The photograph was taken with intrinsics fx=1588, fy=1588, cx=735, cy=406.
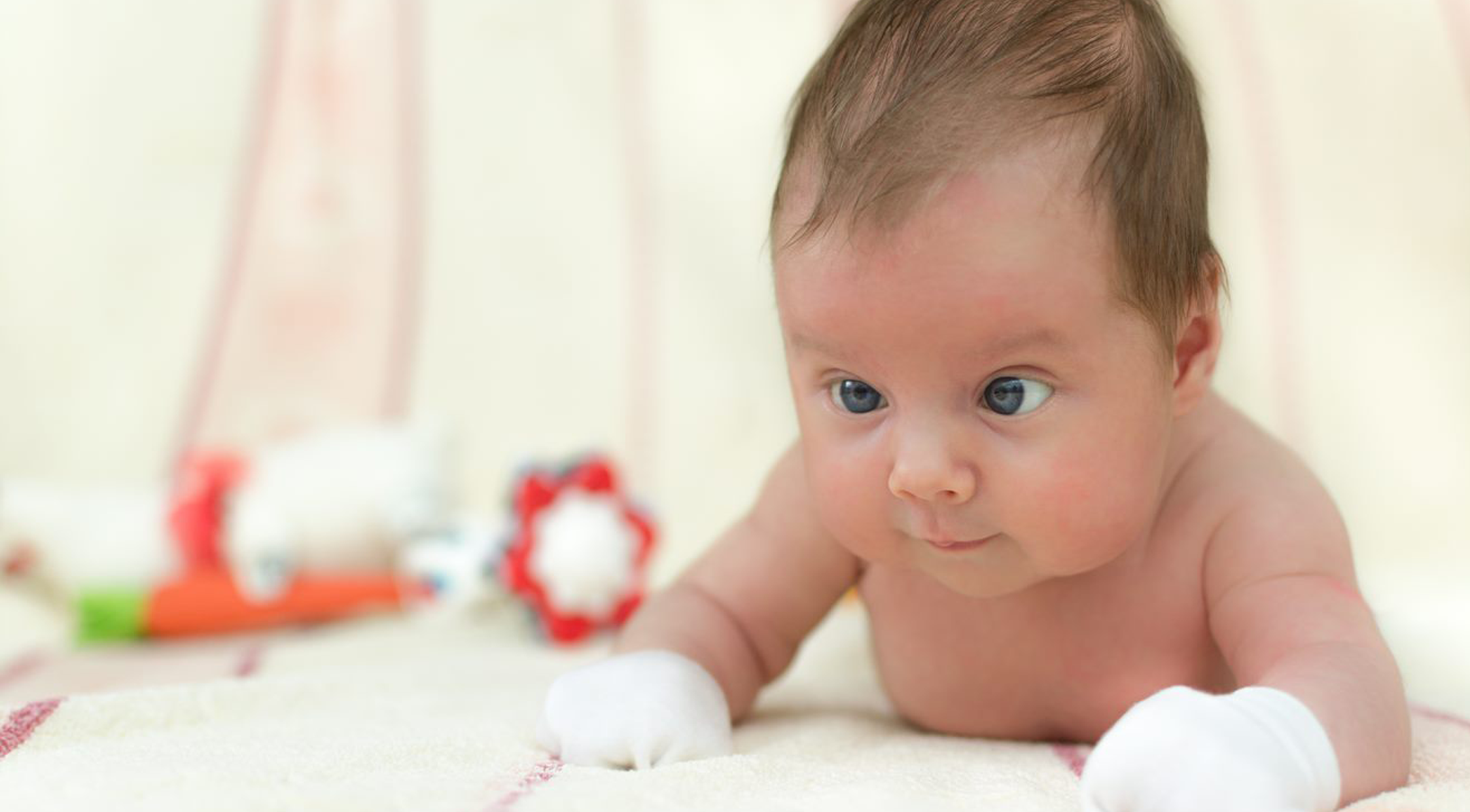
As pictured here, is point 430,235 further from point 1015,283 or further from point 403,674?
point 1015,283

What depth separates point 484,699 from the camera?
1.02 metres

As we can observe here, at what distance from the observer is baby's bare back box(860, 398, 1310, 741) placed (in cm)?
87

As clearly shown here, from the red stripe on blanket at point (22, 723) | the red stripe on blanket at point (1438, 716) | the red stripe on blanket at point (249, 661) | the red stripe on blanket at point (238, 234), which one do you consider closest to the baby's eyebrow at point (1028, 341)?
the red stripe on blanket at point (1438, 716)

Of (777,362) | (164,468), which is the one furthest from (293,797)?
(164,468)

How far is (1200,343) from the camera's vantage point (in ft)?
2.73

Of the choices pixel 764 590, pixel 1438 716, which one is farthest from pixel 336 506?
pixel 1438 716

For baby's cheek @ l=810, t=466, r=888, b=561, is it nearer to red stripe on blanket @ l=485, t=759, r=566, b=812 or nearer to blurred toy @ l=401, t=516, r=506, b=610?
red stripe on blanket @ l=485, t=759, r=566, b=812

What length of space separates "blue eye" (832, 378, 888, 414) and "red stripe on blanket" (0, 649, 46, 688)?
2.64 feet

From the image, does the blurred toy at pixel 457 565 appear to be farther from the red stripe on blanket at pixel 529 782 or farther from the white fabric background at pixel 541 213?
the red stripe on blanket at pixel 529 782

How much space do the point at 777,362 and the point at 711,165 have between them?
0.26 m

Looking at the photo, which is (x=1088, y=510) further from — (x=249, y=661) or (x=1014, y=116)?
(x=249, y=661)

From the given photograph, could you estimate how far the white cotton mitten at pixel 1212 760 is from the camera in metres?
0.62

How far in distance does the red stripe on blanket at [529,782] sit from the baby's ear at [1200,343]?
0.37 metres

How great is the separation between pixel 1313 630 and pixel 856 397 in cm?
25
